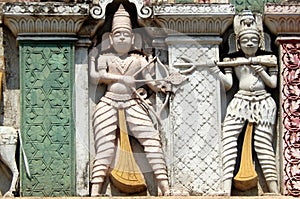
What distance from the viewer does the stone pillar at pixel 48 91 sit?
1625cm

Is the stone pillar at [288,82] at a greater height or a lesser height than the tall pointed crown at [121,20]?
lesser

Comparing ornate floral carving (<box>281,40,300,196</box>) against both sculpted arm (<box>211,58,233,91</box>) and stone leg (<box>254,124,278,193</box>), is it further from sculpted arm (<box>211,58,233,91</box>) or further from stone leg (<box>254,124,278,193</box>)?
sculpted arm (<box>211,58,233,91</box>)

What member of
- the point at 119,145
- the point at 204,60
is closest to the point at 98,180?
the point at 119,145

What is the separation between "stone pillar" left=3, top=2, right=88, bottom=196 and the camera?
53.3 ft

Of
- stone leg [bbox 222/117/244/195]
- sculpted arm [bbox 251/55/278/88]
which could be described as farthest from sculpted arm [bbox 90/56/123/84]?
sculpted arm [bbox 251/55/278/88]

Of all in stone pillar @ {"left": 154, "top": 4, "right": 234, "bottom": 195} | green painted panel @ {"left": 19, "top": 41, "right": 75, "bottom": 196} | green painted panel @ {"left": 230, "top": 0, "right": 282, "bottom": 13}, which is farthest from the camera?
green painted panel @ {"left": 230, "top": 0, "right": 282, "bottom": 13}

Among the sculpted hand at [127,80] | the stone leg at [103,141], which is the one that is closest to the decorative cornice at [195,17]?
the sculpted hand at [127,80]

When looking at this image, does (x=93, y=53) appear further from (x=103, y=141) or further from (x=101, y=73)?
(x=103, y=141)

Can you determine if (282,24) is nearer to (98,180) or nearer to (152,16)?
(152,16)

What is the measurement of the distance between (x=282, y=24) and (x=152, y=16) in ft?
3.84

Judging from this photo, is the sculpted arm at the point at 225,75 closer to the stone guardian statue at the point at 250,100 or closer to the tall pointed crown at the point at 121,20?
the stone guardian statue at the point at 250,100

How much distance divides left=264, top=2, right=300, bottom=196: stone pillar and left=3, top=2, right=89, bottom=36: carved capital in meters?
1.70

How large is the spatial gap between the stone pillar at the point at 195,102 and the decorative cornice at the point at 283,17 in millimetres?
342

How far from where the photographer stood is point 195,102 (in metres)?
16.5
